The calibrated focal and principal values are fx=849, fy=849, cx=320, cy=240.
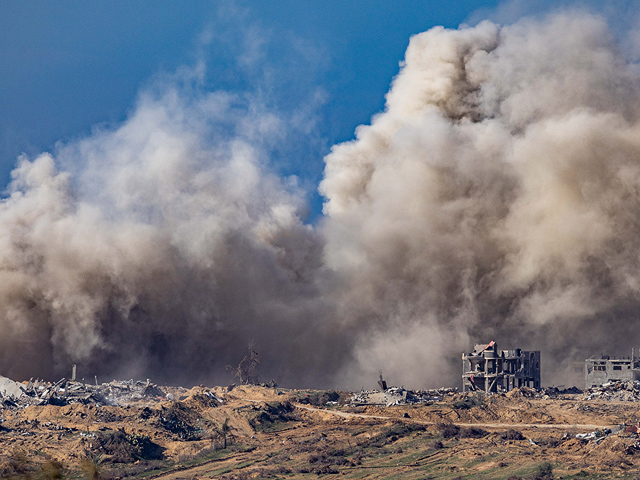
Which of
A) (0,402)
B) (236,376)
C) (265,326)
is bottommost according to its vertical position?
(0,402)

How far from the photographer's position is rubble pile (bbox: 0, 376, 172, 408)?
39.3 metres

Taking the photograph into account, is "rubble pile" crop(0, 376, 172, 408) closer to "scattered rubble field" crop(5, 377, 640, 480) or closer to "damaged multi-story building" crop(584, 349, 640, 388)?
"scattered rubble field" crop(5, 377, 640, 480)

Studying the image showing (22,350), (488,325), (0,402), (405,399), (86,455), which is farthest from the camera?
(488,325)

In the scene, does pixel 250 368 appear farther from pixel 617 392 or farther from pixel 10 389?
pixel 617 392

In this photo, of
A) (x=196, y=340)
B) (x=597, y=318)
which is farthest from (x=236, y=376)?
(x=597, y=318)

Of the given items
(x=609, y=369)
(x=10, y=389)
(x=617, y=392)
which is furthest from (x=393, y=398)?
(x=10, y=389)

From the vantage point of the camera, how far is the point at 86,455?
3044cm

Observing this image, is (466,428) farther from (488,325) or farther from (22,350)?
(22,350)

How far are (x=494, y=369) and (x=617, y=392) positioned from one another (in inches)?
277

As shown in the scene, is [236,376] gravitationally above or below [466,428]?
above

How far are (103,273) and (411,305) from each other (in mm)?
19763

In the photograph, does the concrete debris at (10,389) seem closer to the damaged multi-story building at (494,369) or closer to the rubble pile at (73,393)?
the rubble pile at (73,393)

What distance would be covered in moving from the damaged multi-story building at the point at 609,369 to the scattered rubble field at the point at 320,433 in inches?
138

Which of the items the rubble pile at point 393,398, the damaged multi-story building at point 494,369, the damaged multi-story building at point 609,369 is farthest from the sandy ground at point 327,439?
the damaged multi-story building at point 609,369
